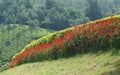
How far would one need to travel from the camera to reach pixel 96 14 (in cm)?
13075

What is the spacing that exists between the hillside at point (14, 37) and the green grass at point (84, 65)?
7349 cm

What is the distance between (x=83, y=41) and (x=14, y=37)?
293ft

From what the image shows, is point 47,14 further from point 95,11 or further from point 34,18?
point 95,11

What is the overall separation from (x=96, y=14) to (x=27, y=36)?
124ft

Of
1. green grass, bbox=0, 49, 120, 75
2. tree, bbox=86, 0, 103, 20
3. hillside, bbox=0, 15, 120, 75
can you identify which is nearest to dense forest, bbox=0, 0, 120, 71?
tree, bbox=86, 0, 103, 20

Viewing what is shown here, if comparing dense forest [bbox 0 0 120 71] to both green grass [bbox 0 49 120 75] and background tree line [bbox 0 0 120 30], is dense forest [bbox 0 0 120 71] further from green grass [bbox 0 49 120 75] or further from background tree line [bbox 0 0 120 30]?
green grass [bbox 0 49 120 75]

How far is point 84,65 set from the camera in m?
14.4

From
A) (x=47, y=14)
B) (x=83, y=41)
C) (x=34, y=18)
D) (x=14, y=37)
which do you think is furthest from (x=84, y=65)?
(x=47, y=14)

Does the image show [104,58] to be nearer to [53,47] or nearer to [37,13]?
[53,47]

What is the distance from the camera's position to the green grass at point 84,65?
12516 mm

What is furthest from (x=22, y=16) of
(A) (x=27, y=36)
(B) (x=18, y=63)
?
(B) (x=18, y=63)

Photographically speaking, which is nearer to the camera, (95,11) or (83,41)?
(83,41)

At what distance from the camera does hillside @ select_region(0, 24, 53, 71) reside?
315ft

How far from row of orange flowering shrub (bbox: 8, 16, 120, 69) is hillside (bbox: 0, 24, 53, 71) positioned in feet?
234
